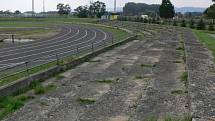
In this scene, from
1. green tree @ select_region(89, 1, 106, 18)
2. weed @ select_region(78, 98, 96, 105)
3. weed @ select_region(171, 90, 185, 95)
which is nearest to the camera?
weed @ select_region(78, 98, 96, 105)

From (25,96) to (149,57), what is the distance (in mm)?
14962

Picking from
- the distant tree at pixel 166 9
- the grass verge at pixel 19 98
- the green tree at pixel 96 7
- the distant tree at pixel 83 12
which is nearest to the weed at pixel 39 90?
the grass verge at pixel 19 98

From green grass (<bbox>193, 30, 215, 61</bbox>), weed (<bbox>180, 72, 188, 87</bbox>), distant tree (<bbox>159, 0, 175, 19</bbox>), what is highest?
distant tree (<bbox>159, 0, 175, 19</bbox>)

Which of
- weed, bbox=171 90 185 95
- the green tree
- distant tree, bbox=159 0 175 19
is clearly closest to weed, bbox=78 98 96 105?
weed, bbox=171 90 185 95

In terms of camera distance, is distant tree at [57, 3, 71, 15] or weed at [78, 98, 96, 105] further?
distant tree at [57, 3, 71, 15]

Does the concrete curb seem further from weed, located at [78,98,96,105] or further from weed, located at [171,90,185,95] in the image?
weed, located at [171,90,185,95]

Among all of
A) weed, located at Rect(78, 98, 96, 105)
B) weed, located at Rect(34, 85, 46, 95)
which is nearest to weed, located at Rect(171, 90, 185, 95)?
weed, located at Rect(78, 98, 96, 105)

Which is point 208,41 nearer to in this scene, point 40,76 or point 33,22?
point 40,76

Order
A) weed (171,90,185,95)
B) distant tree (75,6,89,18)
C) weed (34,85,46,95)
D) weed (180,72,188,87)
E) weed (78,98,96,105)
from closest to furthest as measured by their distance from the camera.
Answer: weed (78,98,96,105) → weed (171,90,185,95) → weed (34,85,46,95) → weed (180,72,188,87) → distant tree (75,6,89,18)

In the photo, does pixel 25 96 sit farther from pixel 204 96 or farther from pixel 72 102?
pixel 204 96

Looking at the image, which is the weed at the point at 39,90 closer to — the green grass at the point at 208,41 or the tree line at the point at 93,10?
the green grass at the point at 208,41

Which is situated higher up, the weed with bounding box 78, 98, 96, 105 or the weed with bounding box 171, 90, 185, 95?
the weed with bounding box 171, 90, 185, 95

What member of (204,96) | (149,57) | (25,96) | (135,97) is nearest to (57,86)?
(25,96)

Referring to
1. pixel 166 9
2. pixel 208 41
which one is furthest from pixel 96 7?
pixel 208 41
